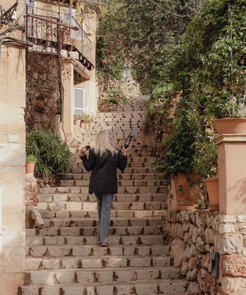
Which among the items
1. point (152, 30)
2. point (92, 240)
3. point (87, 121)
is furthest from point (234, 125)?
point (87, 121)

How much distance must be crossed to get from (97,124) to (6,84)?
1079cm

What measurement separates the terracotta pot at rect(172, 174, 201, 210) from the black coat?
910 millimetres

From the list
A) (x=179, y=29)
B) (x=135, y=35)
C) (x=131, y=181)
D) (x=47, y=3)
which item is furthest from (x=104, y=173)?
(x=47, y=3)

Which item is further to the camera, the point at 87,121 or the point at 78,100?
the point at 78,100

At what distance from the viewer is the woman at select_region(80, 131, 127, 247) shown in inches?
293

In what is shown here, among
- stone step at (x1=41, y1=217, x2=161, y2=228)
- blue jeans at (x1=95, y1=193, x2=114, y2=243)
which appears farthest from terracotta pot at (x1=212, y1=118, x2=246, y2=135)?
stone step at (x1=41, y1=217, x2=161, y2=228)

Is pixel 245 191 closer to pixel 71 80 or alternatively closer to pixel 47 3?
pixel 71 80

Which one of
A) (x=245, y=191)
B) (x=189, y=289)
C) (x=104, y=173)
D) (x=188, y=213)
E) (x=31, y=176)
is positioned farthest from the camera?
(x=31, y=176)

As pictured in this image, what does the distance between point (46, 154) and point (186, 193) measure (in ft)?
16.3

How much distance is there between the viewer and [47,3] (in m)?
17.0

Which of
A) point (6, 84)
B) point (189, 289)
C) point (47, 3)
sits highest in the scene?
point (47, 3)

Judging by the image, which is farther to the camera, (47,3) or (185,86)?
(47,3)

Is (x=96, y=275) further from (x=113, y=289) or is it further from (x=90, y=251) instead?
(x=90, y=251)

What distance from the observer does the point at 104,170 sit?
7.52 m
